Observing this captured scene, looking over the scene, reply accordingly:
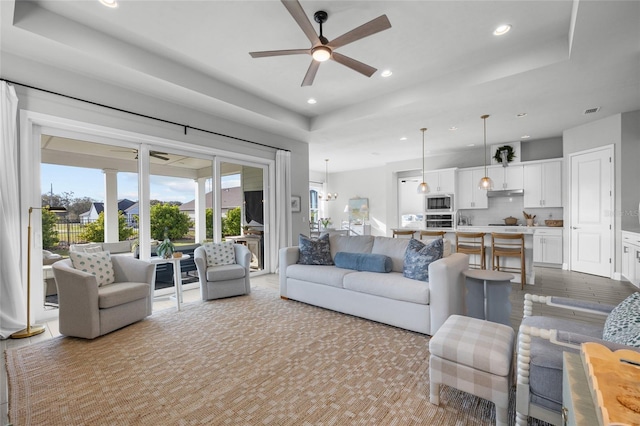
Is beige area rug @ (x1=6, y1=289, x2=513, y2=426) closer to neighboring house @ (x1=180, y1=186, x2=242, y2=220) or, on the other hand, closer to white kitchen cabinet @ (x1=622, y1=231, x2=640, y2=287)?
neighboring house @ (x1=180, y1=186, x2=242, y2=220)

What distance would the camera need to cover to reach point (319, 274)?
367 cm

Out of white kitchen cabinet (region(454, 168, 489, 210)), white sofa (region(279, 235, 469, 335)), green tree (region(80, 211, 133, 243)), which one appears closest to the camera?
white sofa (region(279, 235, 469, 335))

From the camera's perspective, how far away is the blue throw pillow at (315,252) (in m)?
4.01

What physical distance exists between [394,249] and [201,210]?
131 inches

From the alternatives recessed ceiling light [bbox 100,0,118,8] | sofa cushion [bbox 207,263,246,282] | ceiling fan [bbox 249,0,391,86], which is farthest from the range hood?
recessed ceiling light [bbox 100,0,118,8]

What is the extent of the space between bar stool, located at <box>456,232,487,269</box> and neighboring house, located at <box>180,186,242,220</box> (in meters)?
4.07

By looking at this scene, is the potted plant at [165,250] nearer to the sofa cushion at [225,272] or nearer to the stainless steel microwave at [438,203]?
the sofa cushion at [225,272]

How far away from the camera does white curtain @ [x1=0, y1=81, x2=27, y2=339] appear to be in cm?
284

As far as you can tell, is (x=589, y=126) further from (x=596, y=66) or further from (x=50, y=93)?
(x=50, y=93)

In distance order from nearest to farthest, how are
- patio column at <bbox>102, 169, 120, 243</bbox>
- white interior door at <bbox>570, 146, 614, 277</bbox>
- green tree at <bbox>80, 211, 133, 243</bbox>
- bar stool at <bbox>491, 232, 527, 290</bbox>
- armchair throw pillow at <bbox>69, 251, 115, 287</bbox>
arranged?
armchair throw pillow at <bbox>69, 251, 115, 287</bbox>
green tree at <bbox>80, 211, 133, 243</bbox>
patio column at <bbox>102, 169, 120, 243</bbox>
bar stool at <bbox>491, 232, 527, 290</bbox>
white interior door at <bbox>570, 146, 614, 277</bbox>

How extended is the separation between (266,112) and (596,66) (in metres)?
4.40

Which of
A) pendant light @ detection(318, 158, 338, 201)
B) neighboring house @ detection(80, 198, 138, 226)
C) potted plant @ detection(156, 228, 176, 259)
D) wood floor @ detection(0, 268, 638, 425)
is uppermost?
pendant light @ detection(318, 158, 338, 201)

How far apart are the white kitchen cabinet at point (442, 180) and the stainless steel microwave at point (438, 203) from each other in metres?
0.14

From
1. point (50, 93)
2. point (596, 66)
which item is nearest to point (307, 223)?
point (50, 93)
